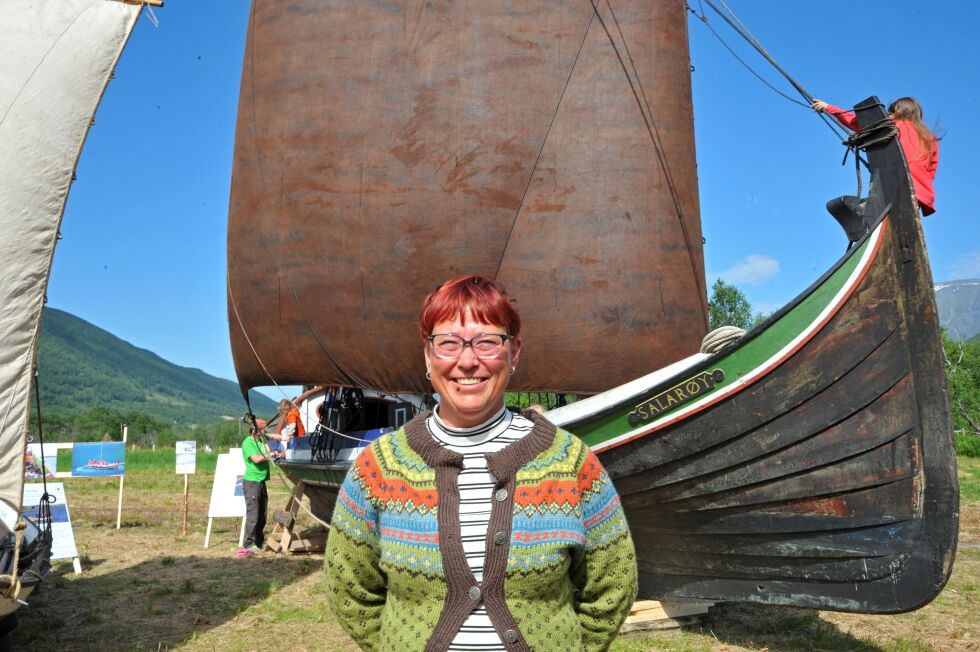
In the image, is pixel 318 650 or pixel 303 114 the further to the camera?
pixel 303 114

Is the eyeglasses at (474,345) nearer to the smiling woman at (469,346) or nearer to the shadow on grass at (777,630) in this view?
the smiling woman at (469,346)

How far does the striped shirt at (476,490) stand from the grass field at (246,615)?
154 inches

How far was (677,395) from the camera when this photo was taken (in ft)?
18.0

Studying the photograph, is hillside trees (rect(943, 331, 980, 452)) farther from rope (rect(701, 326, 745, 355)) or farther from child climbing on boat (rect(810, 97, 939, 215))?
rope (rect(701, 326, 745, 355))

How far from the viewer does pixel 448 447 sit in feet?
6.09

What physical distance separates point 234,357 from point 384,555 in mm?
10242

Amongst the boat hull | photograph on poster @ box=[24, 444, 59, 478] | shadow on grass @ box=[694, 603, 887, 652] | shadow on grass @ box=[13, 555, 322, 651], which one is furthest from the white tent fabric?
shadow on grass @ box=[694, 603, 887, 652]

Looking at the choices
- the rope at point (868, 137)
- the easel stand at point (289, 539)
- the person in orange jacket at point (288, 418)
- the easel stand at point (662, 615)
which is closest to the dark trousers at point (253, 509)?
the easel stand at point (289, 539)

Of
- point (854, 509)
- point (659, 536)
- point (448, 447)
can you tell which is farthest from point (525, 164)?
point (448, 447)

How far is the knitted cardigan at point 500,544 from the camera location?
1.78 metres

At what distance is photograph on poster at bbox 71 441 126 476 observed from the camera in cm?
1139

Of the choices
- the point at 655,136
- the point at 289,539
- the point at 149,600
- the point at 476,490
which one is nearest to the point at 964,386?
the point at 655,136

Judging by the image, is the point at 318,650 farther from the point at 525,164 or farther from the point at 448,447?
the point at 525,164

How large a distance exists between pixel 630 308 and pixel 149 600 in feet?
16.4
